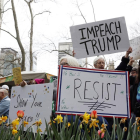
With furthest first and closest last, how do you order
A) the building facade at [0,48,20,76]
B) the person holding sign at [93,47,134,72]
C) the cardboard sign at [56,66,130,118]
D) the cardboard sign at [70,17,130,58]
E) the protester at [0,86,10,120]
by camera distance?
the building facade at [0,48,20,76]
the protester at [0,86,10,120]
the cardboard sign at [70,17,130,58]
the person holding sign at [93,47,134,72]
the cardboard sign at [56,66,130,118]

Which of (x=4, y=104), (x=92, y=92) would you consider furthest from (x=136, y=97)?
(x=4, y=104)

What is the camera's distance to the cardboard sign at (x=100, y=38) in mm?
2817

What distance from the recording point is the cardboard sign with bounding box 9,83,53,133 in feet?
8.26

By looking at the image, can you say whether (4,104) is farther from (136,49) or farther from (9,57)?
(9,57)

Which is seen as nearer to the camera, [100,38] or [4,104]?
[100,38]

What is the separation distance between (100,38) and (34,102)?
44.1 inches

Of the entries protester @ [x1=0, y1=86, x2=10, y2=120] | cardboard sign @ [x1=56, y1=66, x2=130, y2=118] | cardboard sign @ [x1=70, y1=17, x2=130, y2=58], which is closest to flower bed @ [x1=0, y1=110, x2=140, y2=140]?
cardboard sign @ [x1=56, y1=66, x2=130, y2=118]

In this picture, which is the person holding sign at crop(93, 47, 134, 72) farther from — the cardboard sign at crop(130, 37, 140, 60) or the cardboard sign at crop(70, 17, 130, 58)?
the cardboard sign at crop(130, 37, 140, 60)

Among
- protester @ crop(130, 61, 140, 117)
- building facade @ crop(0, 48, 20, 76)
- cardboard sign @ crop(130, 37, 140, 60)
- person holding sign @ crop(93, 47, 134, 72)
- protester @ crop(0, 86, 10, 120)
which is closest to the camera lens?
protester @ crop(130, 61, 140, 117)

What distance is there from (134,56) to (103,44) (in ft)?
1.63

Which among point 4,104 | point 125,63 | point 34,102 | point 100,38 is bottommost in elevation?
point 4,104

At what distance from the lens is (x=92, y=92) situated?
2219 mm

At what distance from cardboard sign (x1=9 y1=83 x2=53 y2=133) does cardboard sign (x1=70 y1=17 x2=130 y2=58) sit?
61 cm

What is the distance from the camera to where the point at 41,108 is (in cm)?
254
